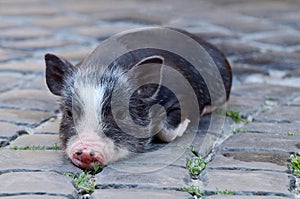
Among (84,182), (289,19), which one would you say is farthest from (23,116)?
(289,19)

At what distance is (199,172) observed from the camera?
3488 mm

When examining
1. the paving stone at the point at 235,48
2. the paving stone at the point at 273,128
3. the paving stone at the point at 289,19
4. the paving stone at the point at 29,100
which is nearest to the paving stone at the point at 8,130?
the paving stone at the point at 29,100

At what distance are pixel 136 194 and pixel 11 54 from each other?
11.0 feet

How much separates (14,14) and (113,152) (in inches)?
188

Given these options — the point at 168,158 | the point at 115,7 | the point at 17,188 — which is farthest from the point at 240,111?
the point at 115,7

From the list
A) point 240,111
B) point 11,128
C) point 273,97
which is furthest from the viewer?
point 273,97

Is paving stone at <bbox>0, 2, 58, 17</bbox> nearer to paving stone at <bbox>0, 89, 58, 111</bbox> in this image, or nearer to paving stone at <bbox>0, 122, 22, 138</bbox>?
paving stone at <bbox>0, 89, 58, 111</bbox>

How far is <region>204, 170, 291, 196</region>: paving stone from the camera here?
10.4 feet

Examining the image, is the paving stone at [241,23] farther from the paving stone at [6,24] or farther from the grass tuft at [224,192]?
the grass tuft at [224,192]

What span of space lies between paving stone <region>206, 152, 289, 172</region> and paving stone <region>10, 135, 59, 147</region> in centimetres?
91

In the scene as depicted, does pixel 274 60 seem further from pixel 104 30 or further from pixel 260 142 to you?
pixel 260 142

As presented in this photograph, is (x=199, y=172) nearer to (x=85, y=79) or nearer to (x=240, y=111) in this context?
(x=85, y=79)

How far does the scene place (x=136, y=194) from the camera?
10.2 ft

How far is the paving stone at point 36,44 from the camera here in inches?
252
